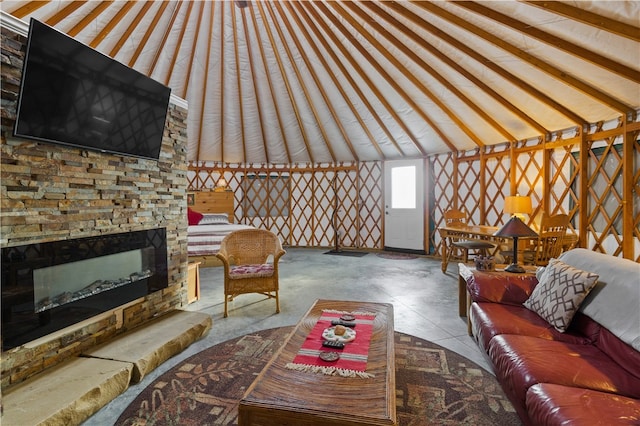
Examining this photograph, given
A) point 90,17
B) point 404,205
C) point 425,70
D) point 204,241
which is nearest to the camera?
point 90,17

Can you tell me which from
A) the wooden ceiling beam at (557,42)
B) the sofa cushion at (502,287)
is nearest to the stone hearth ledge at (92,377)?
the sofa cushion at (502,287)

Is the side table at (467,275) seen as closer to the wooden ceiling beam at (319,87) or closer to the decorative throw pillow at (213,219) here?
the wooden ceiling beam at (319,87)

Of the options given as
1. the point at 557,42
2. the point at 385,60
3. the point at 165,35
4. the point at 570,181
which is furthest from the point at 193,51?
the point at 570,181

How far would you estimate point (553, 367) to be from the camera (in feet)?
4.28

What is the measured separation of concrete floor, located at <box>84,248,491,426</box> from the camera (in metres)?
2.22

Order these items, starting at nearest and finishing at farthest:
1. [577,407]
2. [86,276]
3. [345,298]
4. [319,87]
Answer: [577,407] → [86,276] → [345,298] → [319,87]

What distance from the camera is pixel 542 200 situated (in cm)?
420

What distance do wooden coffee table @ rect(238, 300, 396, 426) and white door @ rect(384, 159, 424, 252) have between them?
183 inches

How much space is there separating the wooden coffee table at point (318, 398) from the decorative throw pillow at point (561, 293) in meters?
1.00

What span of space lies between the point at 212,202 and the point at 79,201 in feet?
14.4

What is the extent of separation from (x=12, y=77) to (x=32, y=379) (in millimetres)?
1500

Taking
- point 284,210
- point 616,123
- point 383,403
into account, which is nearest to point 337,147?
point 284,210

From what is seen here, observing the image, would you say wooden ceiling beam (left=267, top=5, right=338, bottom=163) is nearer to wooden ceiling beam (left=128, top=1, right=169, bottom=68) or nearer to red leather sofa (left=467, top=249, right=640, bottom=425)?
wooden ceiling beam (left=128, top=1, right=169, bottom=68)

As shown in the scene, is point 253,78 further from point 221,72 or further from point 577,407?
point 577,407
